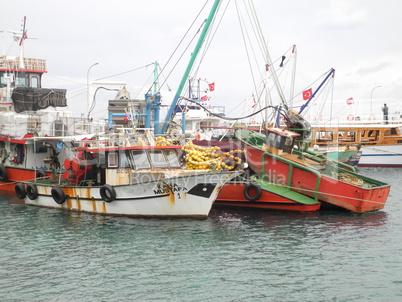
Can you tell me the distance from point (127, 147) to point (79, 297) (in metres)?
8.70

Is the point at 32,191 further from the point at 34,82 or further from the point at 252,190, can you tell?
the point at 34,82

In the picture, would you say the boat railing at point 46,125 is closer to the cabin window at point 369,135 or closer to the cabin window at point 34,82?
the cabin window at point 34,82

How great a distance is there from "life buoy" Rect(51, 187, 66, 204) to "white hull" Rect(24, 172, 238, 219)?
5.88ft

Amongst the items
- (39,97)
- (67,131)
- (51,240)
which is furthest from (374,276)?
(39,97)

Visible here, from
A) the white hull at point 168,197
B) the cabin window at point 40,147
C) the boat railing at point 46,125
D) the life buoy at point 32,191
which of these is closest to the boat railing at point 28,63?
the boat railing at point 46,125

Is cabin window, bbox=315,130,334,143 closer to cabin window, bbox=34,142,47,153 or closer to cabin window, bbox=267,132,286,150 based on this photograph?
cabin window, bbox=267,132,286,150

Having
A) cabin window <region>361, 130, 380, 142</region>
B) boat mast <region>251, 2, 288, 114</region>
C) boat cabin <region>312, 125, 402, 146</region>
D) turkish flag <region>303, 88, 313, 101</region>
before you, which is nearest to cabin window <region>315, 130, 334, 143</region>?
boat cabin <region>312, 125, 402, 146</region>

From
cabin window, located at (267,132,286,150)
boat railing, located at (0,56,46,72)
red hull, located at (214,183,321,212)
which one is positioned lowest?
red hull, located at (214,183,321,212)

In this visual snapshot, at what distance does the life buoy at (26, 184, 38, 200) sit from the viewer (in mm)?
22461

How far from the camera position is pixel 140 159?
64.6ft

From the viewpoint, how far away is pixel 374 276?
13.1 meters

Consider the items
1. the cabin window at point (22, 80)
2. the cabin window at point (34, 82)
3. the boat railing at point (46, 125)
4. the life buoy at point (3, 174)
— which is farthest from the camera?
the cabin window at point (34, 82)

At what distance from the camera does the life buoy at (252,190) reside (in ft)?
70.7

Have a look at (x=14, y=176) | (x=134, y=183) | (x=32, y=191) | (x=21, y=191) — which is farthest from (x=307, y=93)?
(x=21, y=191)
